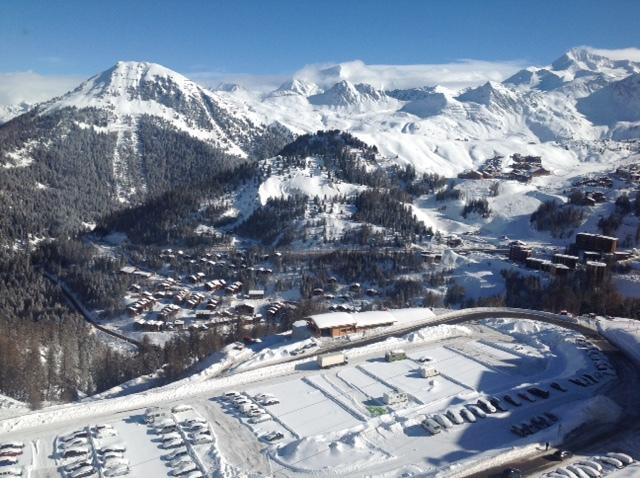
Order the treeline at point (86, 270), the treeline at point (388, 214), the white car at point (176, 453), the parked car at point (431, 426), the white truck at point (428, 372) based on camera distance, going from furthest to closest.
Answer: the treeline at point (388, 214) < the treeline at point (86, 270) < the white truck at point (428, 372) < the parked car at point (431, 426) < the white car at point (176, 453)

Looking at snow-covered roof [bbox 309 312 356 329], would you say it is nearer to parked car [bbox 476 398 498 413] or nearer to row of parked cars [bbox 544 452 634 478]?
parked car [bbox 476 398 498 413]

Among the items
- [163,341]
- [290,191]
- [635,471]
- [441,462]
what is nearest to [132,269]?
[163,341]

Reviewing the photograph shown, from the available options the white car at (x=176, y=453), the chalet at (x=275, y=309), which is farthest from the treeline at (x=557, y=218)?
the white car at (x=176, y=453)

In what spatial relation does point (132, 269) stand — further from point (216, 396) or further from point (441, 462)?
point (441, 462)

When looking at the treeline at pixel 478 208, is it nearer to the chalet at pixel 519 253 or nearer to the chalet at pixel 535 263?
the chalet at pixel 519 253

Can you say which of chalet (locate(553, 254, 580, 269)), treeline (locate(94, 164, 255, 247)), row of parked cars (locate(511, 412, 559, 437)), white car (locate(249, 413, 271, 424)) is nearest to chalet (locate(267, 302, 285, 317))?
treeline (locate(94, 164, 255, 247))

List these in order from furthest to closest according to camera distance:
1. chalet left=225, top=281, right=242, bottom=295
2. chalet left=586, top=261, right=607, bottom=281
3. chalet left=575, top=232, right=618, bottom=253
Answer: chalet left=575, top=232, right=618, bottom=253
chalet left=225, top=281, right=242, bottom=295
chalet left=586, top=261, right=607, bottom=281
